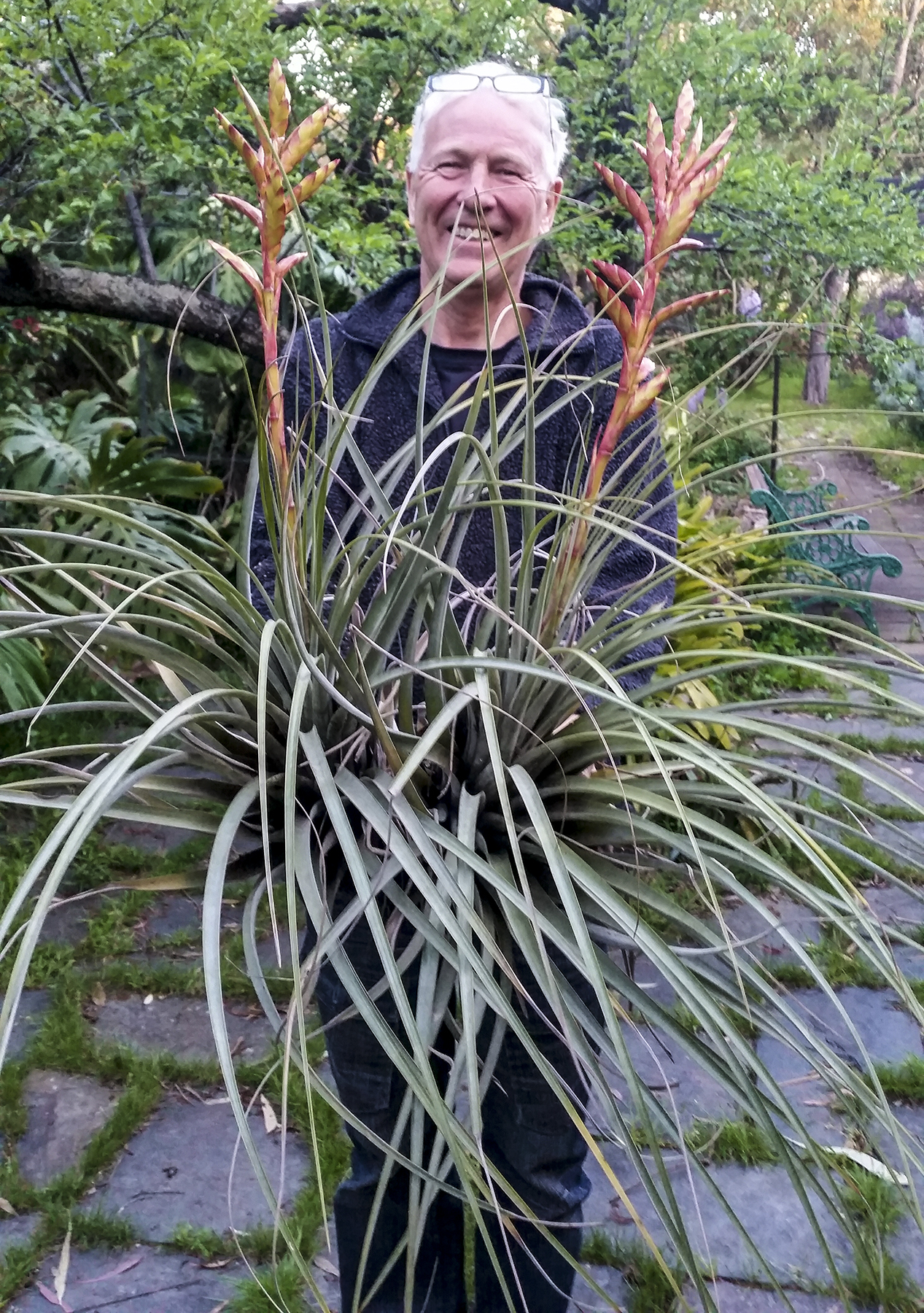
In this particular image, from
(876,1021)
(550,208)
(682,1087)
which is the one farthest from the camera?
(876,1021)

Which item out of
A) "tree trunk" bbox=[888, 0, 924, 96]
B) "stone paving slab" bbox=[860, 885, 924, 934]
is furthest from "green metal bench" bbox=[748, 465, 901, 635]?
"tree trunk" bbox=[888, 0, 924, 96]

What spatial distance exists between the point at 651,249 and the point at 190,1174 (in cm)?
193

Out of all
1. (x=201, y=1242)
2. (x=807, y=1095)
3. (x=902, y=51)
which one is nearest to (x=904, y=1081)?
(x=807, y=1095)

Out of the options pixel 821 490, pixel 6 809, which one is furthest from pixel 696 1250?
pixel 821 490

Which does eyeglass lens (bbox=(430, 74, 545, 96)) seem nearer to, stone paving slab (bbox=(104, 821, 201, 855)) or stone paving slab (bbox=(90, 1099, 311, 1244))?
stone paving slab (bbox=(90, 1099, 311, 1244))

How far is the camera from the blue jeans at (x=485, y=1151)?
1212 millimetres

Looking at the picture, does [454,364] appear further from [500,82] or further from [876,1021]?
[876,1021]

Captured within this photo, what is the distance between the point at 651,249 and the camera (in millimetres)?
831

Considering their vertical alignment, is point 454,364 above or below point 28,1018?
above

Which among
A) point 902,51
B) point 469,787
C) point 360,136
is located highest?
point 902,51

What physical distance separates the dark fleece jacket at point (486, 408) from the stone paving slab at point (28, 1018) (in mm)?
1479

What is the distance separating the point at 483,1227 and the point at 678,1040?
233 mm

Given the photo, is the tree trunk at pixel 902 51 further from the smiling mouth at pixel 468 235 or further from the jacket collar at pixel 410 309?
the smiling mouth at pixel 468 235

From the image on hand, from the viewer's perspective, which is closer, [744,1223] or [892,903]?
[744,1223]
